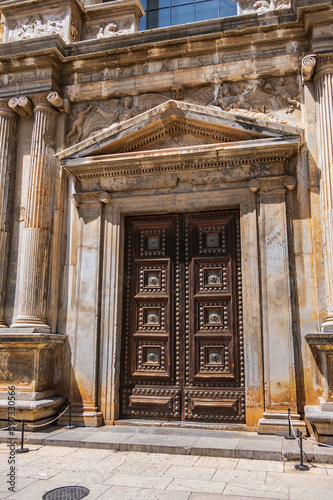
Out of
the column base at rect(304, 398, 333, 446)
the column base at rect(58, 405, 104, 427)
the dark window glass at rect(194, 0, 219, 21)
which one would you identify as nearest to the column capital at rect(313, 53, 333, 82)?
the dark window glass at rect(194, 0, 219, 21)

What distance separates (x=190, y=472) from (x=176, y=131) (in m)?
4.79

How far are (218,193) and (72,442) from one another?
3902 mm

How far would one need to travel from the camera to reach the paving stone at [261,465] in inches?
193

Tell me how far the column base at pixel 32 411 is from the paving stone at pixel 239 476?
9.01ft

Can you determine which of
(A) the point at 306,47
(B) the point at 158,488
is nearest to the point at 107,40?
(A) the point at 306,47

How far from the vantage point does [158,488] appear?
428 centimetres

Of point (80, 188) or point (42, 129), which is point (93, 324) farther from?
point (42, 129)

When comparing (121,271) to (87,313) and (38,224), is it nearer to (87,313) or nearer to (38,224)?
(87,313)

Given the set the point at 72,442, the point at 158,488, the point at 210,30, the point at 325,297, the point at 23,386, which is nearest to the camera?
the point at 158,488

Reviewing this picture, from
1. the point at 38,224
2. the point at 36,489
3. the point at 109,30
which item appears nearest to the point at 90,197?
the point at 38,224

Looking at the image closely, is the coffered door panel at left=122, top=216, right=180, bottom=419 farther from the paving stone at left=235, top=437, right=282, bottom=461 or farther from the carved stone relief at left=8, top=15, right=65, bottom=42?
the carved stone relief at left=8, top=15, right=65, bottom=42

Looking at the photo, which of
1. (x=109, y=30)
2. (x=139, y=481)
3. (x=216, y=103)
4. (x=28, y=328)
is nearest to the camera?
(x=139, y=481)

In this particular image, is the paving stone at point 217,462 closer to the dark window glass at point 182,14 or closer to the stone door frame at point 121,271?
the stone door frame at point 121,271

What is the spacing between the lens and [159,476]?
464cm
